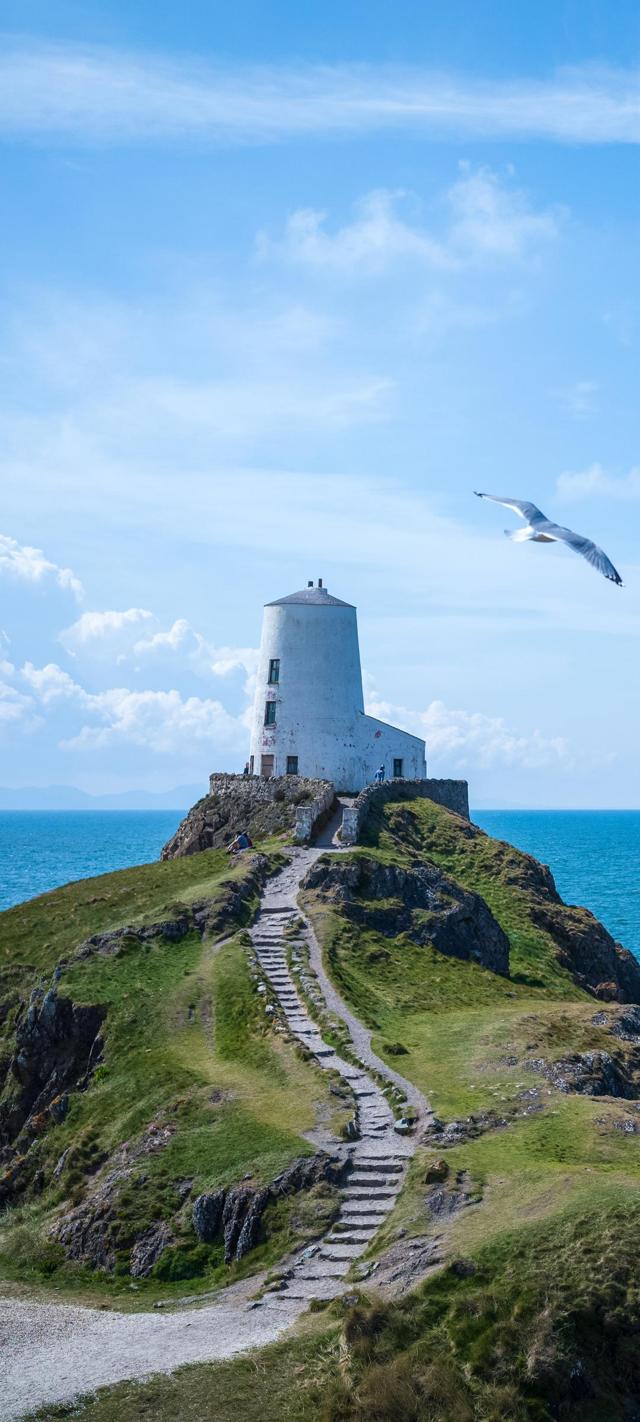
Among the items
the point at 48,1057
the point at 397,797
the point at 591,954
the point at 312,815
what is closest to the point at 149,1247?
the point at 48,1057

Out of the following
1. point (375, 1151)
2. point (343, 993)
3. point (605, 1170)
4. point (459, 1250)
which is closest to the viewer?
point (459, 1250)

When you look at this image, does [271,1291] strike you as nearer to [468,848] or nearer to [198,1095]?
[198,1095]

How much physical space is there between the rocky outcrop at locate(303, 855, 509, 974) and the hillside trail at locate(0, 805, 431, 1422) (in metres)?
19.1

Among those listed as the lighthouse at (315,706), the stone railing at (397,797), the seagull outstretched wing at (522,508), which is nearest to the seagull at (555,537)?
the seagull outstretched wing at (522,508)

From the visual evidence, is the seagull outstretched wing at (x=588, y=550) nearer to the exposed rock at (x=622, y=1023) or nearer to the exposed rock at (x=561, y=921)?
the exposed rock at (x=622, y=1023)

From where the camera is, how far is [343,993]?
5200 centimetres

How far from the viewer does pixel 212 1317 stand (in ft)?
107

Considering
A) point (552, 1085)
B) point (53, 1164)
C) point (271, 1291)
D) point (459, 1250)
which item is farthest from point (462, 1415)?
point (53, 1164)

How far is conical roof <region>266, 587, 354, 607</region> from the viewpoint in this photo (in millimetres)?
86750

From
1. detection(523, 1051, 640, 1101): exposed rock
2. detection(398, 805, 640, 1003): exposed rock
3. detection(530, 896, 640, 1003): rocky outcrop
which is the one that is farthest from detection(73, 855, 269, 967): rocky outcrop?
detection(530, 896, 640, 1003): rocky outcrop

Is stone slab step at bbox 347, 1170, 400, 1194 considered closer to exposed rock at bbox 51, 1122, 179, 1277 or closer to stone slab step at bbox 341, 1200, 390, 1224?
stone slab step at bbox 341, 1200, 390, 1224

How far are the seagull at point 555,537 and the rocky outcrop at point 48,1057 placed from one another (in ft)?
82.2

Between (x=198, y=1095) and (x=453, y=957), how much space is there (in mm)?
21607

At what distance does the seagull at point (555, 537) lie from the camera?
33594 mm
